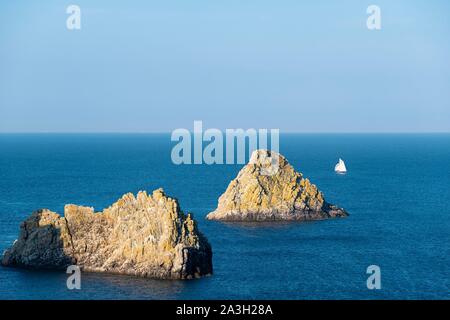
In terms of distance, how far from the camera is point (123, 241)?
99.2m

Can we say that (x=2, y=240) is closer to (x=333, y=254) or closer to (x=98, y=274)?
(x=98, y=274)

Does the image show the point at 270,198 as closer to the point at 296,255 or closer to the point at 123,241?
the point at 296,255

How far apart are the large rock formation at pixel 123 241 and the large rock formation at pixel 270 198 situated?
41.9m

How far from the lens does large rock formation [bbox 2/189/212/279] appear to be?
96312 millimetres

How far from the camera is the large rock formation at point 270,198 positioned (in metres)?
142

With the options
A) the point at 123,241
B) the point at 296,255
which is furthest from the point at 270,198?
the point at 123,241

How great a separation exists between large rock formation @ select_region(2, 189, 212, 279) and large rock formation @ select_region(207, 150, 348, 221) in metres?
41.9

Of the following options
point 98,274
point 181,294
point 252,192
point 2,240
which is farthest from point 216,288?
point 252,192

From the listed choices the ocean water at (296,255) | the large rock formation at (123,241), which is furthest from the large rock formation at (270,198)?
the large rock formation at (123,241)

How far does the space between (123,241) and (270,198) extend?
49506mm

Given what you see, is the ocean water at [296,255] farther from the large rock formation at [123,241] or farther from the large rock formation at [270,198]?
the large rock formation at [270,198]

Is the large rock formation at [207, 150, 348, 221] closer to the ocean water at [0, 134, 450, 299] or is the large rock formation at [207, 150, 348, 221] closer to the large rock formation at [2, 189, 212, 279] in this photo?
the ocean water at [0, 134, 450, 299]

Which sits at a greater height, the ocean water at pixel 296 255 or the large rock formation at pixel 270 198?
the large rock formation at pixel 270 198

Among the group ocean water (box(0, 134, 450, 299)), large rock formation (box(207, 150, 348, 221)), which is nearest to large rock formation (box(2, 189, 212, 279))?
ocean water (box(0, 134, 450, 299))
